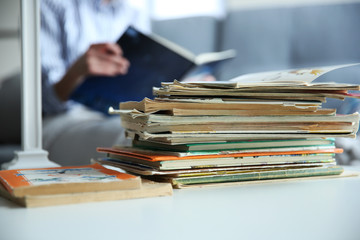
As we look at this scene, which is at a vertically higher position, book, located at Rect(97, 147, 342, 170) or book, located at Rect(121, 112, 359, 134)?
book, located at Rect(121, 112, 359, 134)

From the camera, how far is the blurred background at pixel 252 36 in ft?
6.19

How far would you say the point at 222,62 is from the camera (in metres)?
1.57

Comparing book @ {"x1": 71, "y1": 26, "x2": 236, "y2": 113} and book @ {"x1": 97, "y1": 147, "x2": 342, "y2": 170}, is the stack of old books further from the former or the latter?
book @ {"x1": 71, "y1": 26, "x2": 236, "y2": 113}

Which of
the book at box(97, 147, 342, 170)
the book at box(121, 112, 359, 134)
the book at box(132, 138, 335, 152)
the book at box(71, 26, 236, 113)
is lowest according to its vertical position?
the book at box(97, 147, 342, 170)

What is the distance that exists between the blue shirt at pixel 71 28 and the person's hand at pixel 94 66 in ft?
0.17

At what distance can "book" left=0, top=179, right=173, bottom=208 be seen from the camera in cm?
52

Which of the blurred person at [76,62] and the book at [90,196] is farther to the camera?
the blurred person at [76,62]

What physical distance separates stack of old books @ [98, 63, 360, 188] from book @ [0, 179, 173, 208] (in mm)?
39

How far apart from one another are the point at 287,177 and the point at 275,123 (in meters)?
0.09

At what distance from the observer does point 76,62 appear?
2094 millimetres

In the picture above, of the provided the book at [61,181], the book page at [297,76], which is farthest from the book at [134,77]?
the book at [61,181]

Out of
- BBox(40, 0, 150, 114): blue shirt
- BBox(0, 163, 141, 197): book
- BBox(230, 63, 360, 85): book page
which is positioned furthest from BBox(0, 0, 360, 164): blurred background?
BBox(0, 163, 141, 197): book

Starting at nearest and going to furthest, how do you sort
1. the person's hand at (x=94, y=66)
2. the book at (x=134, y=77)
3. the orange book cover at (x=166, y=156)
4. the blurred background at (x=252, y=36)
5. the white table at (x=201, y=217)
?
the white table at (x=201, y=217) → the orange book cover at (x=166, y=156) → the book at (x=134, y=77) → the blurred background at (x=252, y=36) → the person's hand at (x=94, y=66)

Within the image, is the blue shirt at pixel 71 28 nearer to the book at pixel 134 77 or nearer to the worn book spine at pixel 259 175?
the book at pixel 134 77
